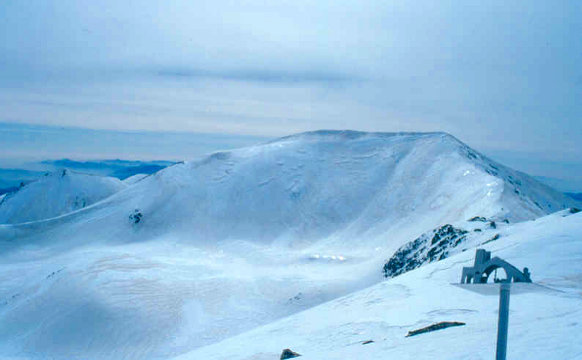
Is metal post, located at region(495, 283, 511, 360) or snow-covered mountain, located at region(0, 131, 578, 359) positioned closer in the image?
metal post, located at region(495, 283, 511, 360)

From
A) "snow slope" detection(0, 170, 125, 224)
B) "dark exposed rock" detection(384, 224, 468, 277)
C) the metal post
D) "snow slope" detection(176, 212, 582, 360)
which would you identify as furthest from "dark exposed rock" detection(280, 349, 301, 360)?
"snow slope" detection(0, 170, 125, 224)

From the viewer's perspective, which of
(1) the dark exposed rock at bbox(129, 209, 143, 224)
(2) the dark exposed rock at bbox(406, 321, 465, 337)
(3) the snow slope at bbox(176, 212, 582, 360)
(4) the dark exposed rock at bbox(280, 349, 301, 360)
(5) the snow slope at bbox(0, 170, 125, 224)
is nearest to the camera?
(3) the snow slope at bbox(176, 212, 582, 360)

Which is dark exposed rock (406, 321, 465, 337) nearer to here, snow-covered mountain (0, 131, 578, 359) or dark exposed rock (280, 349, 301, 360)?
dark exposed rock (280, 349, 301, 360)

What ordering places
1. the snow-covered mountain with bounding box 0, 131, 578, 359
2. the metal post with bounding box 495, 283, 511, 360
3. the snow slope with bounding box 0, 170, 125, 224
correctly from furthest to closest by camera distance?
the snow slope with bounding box 0, 170, 125, 224, the snow-covered mountain with bounding box 0, 131, 578, 359, the metal post with bounding box 495, 283, 511, 360

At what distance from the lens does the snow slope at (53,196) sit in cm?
11512

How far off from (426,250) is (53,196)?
109 meters

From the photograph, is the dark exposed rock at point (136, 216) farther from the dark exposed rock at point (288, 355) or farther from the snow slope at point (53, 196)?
the snow slope at point (53, 196)

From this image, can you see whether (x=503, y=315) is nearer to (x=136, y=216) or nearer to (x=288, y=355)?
(x=288, y=355)

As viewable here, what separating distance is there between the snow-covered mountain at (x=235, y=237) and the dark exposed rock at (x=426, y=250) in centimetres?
338

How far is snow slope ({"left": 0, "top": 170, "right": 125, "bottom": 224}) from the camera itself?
378 feet

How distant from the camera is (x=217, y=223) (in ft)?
187

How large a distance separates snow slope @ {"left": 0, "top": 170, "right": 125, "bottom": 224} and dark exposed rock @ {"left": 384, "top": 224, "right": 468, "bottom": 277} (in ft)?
318

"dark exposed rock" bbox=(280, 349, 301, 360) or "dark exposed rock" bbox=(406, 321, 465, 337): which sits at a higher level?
"dark exposed rock" bbox=(406, 321, 465, 337)

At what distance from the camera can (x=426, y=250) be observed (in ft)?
102
